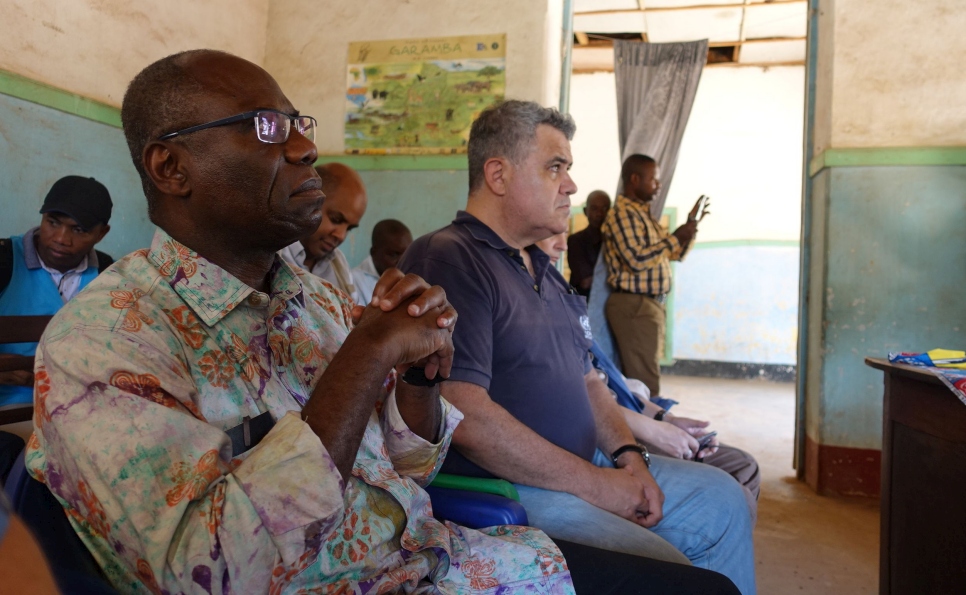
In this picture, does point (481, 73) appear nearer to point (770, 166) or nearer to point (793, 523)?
point (793, 523)

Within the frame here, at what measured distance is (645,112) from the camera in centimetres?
624

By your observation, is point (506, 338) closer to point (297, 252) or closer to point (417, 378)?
point (417, 378)

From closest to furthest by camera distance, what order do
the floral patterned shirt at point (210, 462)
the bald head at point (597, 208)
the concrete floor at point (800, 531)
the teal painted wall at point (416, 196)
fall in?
the floral patterned shirt at point (210, 462)
the concrete floor at point (800, 531)
the teal painted wall at point (416, 196)
the bald head at point (597, 208)

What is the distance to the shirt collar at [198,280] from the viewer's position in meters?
0.97

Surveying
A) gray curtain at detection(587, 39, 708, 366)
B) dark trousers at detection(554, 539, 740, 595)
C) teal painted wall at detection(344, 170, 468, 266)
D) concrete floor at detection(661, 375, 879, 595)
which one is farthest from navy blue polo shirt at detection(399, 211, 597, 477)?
gray curtain at detection(587, 39, 708, 366)

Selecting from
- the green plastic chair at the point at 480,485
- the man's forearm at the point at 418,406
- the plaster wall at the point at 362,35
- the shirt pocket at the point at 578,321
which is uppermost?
the plaster wall at the point at 362,35

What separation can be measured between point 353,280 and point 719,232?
20.7ft

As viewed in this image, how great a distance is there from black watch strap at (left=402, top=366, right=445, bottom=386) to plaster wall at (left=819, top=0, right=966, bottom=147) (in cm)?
321

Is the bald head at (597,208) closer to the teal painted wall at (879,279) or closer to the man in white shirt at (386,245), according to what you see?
the teal painted wall at (879,279)

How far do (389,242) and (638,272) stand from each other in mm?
1619

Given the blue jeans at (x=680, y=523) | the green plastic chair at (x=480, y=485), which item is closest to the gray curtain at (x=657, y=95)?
the blue jeans at (x=680, y=523)

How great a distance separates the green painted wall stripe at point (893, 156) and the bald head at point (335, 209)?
245cm

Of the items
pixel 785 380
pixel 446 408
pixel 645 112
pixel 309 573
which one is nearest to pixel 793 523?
pixel 446 408

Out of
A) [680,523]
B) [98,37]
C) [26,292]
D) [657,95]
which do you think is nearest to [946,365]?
[680,523]
